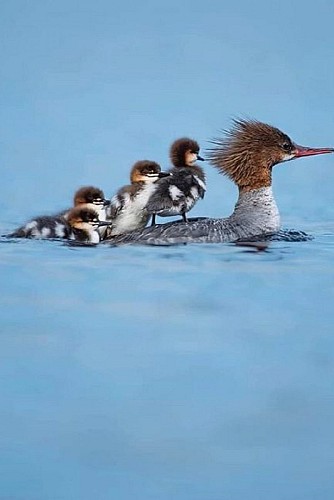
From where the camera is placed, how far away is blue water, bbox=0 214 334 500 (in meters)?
1.96

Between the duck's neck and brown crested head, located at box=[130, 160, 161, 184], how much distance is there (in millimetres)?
419

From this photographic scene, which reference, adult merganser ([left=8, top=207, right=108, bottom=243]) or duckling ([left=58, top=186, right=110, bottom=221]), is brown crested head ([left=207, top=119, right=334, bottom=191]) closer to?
duckling ([left=58, top=186, right=110, bottom=221])

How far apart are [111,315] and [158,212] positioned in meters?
2.08

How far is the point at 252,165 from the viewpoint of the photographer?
527cm

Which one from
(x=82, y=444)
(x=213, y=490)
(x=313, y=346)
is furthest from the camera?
(x=313, y=346)

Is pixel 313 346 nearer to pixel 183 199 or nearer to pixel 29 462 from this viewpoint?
pixel 29 462

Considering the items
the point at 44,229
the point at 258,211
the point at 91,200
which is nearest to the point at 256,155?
the point at 258,211

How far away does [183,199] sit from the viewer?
5.15 metres

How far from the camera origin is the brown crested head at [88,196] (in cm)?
518

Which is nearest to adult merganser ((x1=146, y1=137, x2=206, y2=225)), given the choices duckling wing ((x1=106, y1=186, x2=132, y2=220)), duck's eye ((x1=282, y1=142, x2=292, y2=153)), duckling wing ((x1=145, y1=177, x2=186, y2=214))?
duckling wing ((x1=145, y1=177, x2=186, y2=214))

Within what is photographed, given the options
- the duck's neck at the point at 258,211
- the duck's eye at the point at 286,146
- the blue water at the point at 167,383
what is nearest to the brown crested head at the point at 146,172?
the duck's neck at the point at 258,211

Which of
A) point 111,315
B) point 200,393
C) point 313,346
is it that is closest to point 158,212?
point 111,315

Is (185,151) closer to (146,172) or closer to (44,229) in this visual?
(146,172)

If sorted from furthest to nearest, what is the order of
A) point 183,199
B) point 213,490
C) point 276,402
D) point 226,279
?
point 183,199, point 226,279, point 276,402, point 213,490
